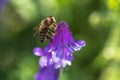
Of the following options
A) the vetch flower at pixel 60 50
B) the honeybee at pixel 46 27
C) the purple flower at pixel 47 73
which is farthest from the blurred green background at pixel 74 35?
the purple flower at pixel 47 73

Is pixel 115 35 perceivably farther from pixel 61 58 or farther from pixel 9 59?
pixel 61 58

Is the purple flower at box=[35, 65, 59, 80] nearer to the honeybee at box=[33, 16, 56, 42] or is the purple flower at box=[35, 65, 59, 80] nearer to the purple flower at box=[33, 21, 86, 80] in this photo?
the purple flower at box=[33, 21, 86, 80]

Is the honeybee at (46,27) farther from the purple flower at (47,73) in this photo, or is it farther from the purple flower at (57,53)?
the purple flower at (47,73)

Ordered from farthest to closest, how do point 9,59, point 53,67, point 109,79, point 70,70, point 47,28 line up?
point 9,59 < point 70,70 < point 109,79 < point 47,28 < point 53,67

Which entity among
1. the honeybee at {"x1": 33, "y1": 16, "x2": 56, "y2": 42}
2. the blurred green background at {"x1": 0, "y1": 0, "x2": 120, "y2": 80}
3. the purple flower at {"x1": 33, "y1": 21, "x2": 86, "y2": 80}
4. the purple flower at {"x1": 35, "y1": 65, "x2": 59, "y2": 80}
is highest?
the blurred green background at {"x1": 0, "y1": 0, "x2": 120, "y2": 80}

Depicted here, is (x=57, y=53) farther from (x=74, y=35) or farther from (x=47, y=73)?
(x=74, y=35)

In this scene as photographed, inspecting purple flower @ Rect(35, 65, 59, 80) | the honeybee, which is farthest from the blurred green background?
purple flower @ Rect(35, 65, 59, 80)

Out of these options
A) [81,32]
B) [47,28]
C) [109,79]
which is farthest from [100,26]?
[47,28]

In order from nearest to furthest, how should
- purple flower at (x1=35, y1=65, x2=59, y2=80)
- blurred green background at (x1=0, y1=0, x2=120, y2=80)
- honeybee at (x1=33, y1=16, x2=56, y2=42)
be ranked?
purple flower at (x1=35, y1=65, x2=59, y2=80) → honeybee at (x1=33, y1=16, x2=56, y2=42) → blurred green background at (x1=0, y1=0, x2=120, y2=80)
